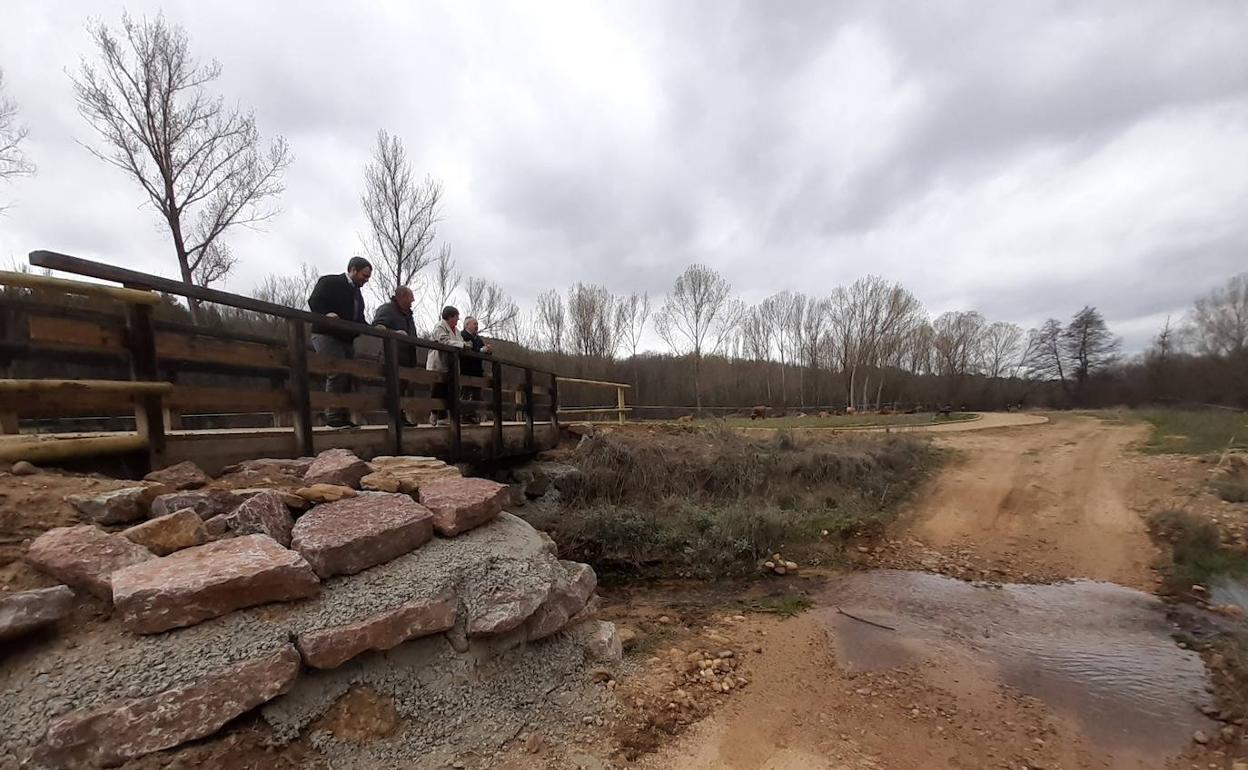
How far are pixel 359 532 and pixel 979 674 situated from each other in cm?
481

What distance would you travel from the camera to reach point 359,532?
3000 millimetres

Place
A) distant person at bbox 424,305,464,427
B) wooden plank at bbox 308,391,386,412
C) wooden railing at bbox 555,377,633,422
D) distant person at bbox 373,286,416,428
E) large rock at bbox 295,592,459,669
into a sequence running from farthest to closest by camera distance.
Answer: wooden railing at bbox 555,377,633,422, distant person at bbox 424,305,464,427, distant person at bbox 373,286,416,428, wooden plank at bbox 308,391,386,412, large rock at bbox 295,592,459,669

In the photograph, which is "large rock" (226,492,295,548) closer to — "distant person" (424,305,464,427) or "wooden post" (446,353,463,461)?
"wooden post" (446,353,463,461)

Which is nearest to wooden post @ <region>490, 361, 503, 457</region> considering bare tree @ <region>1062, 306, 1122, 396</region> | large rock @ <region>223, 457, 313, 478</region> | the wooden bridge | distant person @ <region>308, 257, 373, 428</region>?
the wooden bridge

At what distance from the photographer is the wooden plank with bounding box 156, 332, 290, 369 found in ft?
11.2

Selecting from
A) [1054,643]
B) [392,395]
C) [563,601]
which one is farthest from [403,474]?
[1054,643]

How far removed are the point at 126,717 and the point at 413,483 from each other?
2226mm

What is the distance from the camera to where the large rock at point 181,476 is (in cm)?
310

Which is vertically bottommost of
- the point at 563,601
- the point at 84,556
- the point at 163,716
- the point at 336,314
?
the point at 563,601

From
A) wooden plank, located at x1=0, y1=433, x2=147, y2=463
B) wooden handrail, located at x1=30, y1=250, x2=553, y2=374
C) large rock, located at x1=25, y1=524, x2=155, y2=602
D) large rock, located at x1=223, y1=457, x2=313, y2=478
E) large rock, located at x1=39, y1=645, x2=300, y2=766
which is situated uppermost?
wooden handrail, located at x1=30, y1=250, x2=553, y2=374

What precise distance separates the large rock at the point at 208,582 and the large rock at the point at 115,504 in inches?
20.5

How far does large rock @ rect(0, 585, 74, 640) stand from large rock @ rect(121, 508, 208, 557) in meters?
0.37

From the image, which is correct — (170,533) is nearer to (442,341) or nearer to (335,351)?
(335,351)

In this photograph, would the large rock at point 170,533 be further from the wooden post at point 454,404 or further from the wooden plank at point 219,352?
the wooden post at point 454,404
